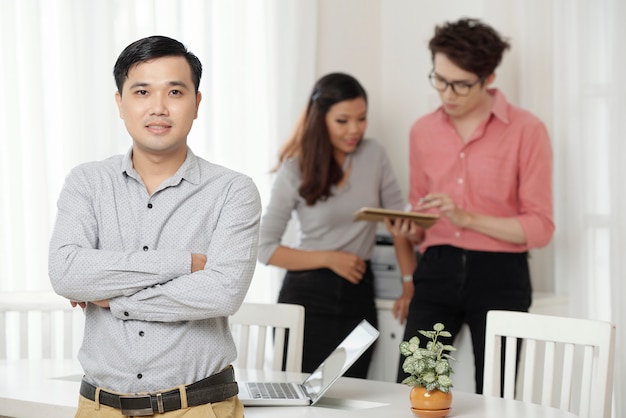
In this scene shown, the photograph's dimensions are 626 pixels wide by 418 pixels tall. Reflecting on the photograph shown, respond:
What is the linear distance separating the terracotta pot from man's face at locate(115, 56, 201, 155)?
2.45ft

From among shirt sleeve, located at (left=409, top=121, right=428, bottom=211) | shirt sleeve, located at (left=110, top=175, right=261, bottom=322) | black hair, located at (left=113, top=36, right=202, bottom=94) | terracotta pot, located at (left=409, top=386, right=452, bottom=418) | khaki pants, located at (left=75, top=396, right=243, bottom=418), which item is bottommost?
terracotta pot, located at (left=409, top=386, right=452, bottom=418)

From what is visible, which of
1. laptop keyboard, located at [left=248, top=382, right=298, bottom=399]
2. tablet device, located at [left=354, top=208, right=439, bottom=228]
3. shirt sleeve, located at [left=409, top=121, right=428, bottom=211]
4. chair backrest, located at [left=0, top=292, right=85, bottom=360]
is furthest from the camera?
shirt sleeve, located at [left=409, top=121, right=428, bottom=211]

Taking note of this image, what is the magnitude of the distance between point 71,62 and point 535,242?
1.82m

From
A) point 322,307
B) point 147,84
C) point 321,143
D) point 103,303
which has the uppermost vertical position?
point 147,84

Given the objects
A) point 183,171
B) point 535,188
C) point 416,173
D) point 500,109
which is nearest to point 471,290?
point 535,188

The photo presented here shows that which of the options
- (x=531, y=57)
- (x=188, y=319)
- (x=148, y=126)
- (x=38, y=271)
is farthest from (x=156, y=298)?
(x=531, y=57)

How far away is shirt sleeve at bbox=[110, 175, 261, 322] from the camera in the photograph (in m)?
1.82

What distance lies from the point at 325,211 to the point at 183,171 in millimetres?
1732

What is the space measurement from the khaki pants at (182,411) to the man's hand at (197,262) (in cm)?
28

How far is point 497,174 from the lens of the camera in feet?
10.8

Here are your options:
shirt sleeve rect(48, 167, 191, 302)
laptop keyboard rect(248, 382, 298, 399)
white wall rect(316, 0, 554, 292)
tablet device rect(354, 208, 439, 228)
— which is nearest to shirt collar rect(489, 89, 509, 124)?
tablet device rect(354, 208, 439, 228)

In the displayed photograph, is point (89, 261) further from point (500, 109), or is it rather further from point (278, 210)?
point (500, 109)

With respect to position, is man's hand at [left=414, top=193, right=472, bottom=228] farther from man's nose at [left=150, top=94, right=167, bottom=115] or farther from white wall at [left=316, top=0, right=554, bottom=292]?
man's nose at [left=150, top=94, right=167, bottom=115]

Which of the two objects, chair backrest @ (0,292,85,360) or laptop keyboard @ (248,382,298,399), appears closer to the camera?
laptop keyboard @ (248,382,298,399)
